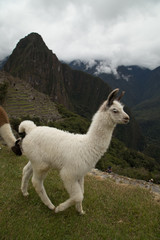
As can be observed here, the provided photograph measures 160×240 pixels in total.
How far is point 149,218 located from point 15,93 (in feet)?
157

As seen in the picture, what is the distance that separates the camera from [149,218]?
377 centimetres

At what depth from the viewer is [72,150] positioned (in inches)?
133

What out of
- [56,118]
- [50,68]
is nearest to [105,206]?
[56,118]

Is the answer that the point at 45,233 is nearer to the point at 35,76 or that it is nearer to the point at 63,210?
the point at 63,210

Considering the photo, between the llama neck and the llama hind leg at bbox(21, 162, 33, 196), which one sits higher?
the llama neck

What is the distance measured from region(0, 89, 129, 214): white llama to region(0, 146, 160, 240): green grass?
0.31 m

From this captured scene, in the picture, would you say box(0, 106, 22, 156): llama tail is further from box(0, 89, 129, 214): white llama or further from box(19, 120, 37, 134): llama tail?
box(0, 89, 129, 214): white llama

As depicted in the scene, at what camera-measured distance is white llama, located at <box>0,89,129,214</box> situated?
3270 mm

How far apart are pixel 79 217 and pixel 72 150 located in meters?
1.51

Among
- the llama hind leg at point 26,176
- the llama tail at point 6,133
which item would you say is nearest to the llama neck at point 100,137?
the llama hind leg at point 26,176

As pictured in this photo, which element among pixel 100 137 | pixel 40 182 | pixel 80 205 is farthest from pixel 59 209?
pixel 100 137

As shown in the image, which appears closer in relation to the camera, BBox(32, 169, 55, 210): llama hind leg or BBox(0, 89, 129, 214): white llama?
Result: BBox(0, 89, 129, 214): white llama

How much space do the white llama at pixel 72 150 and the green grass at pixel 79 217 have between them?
0.31 metres

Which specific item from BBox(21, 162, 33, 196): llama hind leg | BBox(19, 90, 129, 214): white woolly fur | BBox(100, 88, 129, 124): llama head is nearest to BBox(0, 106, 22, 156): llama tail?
BBox(21, 162, 33, 196): llama hind leg
